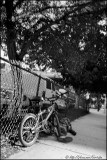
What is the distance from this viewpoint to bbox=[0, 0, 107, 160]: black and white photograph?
159 centimetres

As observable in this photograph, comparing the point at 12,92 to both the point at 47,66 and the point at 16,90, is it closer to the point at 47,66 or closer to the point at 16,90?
the point at 16,90

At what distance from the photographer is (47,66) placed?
2.66 meters

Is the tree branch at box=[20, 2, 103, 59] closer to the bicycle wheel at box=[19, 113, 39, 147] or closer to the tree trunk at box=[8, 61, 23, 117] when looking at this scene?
the tree trunk at box=[8, 61, 23, 117]

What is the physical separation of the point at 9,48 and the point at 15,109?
1.00 meters

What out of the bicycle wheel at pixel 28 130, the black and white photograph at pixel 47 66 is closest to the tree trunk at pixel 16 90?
the black and white photograph at pixel 47 66

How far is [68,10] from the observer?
3.52 meters

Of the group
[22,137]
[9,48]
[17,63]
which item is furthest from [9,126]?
[9,48]

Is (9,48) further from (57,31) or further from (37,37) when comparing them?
(57,31)

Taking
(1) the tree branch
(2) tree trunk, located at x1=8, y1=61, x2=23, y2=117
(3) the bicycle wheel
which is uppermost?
(1) the tree branch

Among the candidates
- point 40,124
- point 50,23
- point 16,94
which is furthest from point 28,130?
point 50,23

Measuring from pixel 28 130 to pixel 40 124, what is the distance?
136 millimetres

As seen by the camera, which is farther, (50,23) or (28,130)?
(50,23)

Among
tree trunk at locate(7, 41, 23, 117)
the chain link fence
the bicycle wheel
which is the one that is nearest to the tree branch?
the chain link fence

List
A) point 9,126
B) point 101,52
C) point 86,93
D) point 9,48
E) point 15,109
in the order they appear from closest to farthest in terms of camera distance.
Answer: point 15,109 → point 9,126 → point 9,48 → point 101,52 → point 86,93
